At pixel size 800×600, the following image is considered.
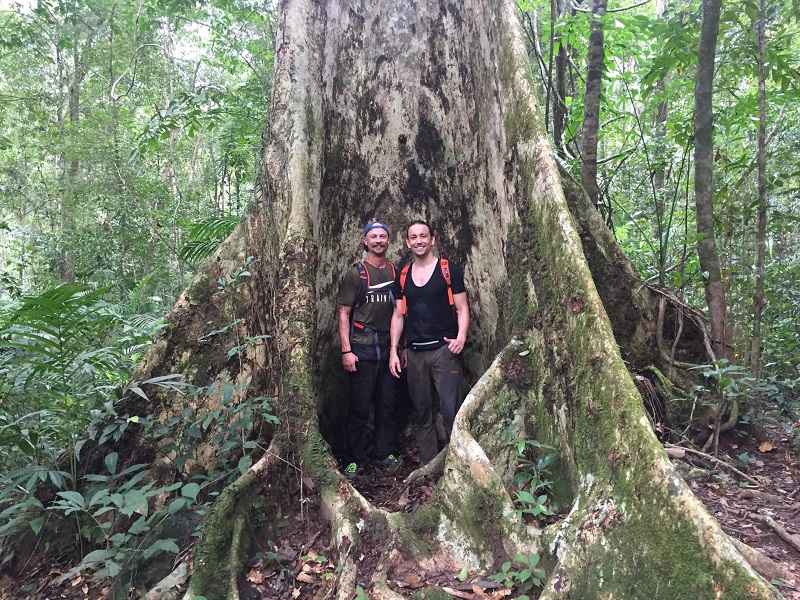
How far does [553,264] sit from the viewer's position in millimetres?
3326

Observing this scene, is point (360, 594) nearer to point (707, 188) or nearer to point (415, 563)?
point (415, 563)

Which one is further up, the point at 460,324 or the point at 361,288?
the point at 361,288

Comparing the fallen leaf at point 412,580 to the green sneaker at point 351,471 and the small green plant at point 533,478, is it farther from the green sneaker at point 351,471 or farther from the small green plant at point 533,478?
the green sneaker at point 351,471

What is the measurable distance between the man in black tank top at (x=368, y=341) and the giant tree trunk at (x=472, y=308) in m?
0.23

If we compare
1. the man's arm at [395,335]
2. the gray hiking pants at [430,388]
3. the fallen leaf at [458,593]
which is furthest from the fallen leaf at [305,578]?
the man's arm at [395,335]

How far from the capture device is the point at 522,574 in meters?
2.40

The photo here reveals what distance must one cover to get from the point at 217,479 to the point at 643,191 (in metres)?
7.78

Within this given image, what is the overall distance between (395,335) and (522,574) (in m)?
2.11

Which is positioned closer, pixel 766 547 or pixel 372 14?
pixel 766 547

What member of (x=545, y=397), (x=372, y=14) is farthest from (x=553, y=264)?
(x=372, y=14)

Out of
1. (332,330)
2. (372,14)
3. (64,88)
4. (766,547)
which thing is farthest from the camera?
(64,88)

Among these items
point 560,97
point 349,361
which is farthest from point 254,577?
point 560,97

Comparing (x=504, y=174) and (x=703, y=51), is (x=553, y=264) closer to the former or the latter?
(x=504, y=174)

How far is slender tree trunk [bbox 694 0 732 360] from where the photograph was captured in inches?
165
